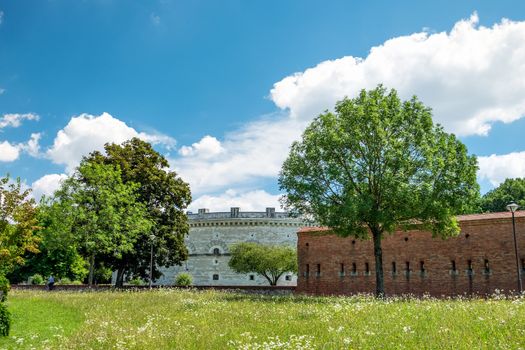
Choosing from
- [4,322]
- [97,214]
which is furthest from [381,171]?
[97,214]

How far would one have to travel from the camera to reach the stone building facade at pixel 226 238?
65.4m

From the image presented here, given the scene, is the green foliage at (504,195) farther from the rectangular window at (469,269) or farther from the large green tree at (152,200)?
the large green tree at (152,200)

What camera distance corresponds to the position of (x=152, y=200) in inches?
1630

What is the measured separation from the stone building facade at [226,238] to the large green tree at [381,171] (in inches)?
1572

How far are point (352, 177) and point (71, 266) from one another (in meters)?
38.2

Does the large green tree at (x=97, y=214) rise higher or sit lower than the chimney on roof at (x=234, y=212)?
lower

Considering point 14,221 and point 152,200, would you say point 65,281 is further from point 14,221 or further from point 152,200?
point 14,221

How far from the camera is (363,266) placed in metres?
31.6

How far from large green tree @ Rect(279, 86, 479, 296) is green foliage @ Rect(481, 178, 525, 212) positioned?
34.8m

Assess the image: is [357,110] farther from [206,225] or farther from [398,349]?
[206,225]

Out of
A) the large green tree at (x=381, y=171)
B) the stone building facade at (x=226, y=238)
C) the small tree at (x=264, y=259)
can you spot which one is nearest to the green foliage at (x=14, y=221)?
the large green tree at (x=381, y=171)

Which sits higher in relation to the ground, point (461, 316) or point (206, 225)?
point (206, 225)

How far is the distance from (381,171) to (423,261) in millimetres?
7893

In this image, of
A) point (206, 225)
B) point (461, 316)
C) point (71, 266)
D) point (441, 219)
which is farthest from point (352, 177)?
point (206, 225)
